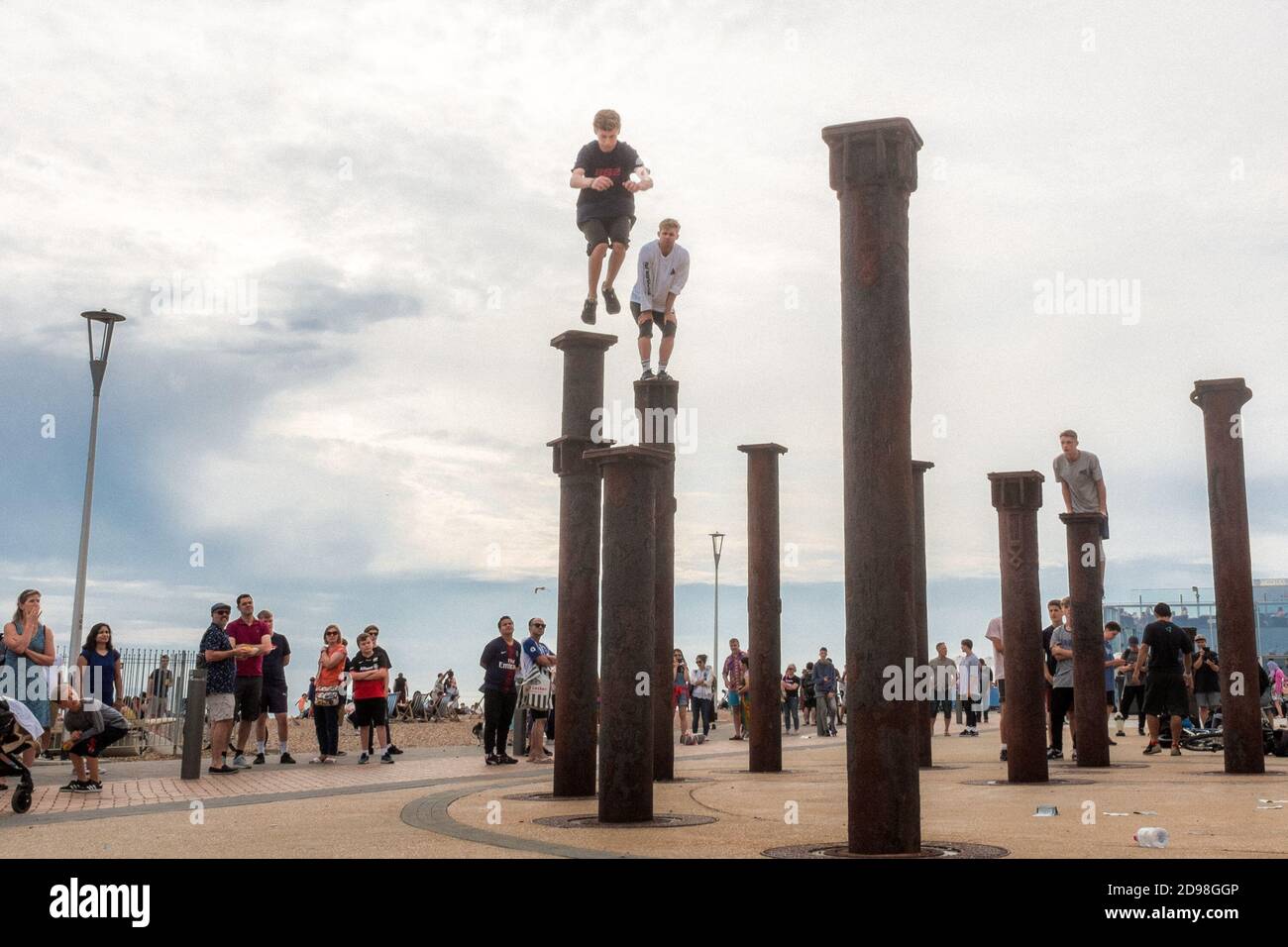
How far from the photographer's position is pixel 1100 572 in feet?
45.2

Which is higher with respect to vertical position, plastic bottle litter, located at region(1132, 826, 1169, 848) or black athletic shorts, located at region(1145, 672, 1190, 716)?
black athletic shorts, located at region(1145, 672, 1190, 716)

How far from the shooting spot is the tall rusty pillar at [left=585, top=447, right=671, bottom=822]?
8.54 meters

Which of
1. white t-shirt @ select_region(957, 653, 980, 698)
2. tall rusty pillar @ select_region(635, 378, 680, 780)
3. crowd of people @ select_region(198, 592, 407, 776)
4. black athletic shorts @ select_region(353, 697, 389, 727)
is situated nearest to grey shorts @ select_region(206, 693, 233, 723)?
crowd of people @ select_region(198, 592, 407, 776)

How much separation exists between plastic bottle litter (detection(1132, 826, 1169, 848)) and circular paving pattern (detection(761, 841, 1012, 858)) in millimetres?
716

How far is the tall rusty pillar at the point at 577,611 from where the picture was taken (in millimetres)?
10578

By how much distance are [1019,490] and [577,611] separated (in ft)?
14.2

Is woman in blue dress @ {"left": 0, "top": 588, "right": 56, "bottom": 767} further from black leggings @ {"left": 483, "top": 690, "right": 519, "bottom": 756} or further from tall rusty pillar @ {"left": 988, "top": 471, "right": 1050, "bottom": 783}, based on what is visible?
tall rusty pillar @ {"left": 988, "top": 471, "right": 1050, "bottom": 783}

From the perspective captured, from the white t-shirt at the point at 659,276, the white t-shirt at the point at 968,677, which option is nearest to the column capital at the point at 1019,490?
the white t-shirt at the point at 659,276

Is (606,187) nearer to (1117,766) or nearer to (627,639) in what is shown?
(627,639)

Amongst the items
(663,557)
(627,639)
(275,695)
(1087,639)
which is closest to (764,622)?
(663,557)

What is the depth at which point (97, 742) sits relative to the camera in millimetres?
11633
